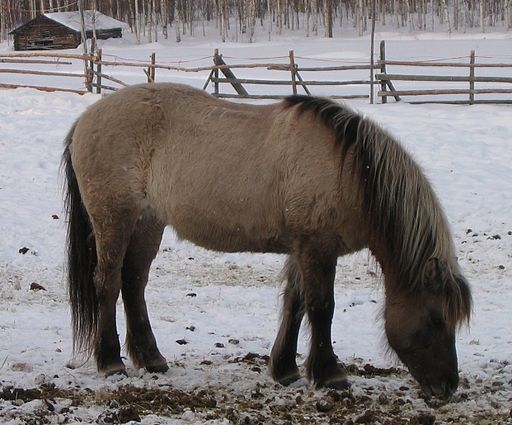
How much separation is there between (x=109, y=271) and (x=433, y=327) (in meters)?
1.94

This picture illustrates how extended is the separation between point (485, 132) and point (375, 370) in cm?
1045

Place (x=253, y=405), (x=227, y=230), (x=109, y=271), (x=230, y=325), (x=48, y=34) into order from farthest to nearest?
(x=48, y=34) < (x=230, y=325) < (x=109, y=271) < (x=227, y=230) < (x=253, y=405)

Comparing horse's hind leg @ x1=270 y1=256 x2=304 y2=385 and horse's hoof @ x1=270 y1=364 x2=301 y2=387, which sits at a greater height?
horse's hind leg @ x1=270 y1=256 x2=304 y2=385

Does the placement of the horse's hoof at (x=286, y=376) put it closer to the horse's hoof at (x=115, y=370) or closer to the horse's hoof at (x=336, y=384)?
the horse's hoof at (x=336, y=384)

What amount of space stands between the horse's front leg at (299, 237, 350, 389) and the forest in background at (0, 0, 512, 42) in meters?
42.0

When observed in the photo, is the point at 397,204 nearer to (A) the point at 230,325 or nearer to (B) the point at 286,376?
(B) the point at 286,376

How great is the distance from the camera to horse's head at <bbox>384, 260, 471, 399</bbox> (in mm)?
3930

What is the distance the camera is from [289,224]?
420 centimetres

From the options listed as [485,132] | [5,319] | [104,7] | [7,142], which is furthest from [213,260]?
[104,7]

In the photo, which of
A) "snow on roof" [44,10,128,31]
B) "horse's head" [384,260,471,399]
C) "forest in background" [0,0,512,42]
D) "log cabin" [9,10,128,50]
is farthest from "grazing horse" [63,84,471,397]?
Result: "forest in background" [0,0,512,42]

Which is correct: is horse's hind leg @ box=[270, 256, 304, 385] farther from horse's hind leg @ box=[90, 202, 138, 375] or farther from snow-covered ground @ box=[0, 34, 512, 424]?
horse's hind leg @ box=[90, 202, 138, 375]

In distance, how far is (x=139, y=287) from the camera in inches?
188

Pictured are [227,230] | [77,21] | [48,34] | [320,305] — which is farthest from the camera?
[48,34]

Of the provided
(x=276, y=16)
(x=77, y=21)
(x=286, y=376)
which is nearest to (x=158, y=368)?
(x=286, y=376)
